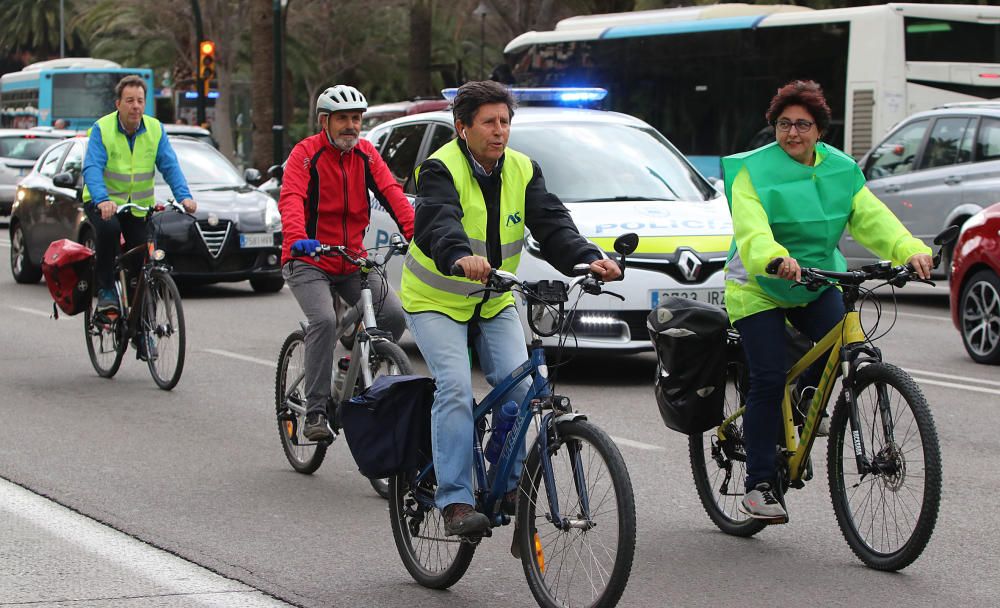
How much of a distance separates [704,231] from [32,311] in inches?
287

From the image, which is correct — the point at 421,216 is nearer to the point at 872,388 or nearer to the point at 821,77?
the point at 872,388

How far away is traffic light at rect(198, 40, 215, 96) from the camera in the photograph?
33.0 m

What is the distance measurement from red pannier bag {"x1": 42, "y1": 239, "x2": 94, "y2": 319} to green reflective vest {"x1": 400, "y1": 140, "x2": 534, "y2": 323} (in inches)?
224

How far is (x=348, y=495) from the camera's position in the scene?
7.18 m

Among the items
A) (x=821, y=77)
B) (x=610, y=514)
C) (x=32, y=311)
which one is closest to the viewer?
(x=610, y=514)

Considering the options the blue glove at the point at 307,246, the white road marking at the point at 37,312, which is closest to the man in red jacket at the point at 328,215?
the blue glove at the point at 307,246

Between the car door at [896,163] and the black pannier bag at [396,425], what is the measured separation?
10.8 metres

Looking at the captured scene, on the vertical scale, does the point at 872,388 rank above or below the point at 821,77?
below

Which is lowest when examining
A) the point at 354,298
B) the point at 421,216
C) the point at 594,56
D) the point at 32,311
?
the point at 32,311

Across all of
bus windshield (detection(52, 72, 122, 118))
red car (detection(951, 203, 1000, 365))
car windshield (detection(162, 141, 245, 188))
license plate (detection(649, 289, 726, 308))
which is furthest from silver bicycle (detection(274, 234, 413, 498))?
bus windshield (detection(52, 72, 122, 118))

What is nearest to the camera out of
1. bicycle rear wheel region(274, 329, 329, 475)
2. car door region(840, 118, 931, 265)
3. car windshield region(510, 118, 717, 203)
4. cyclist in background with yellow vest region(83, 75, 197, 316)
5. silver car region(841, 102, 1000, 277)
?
bicycle rear wheel region(274, 329, 329, 475)

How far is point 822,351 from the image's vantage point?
5.88 metres

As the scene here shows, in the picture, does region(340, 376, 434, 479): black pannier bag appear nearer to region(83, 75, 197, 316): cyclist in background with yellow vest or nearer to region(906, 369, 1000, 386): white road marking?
region(83, 75, 197, 316): cyclist in background with yellow vest

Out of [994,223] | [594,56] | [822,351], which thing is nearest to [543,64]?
[594,56]
